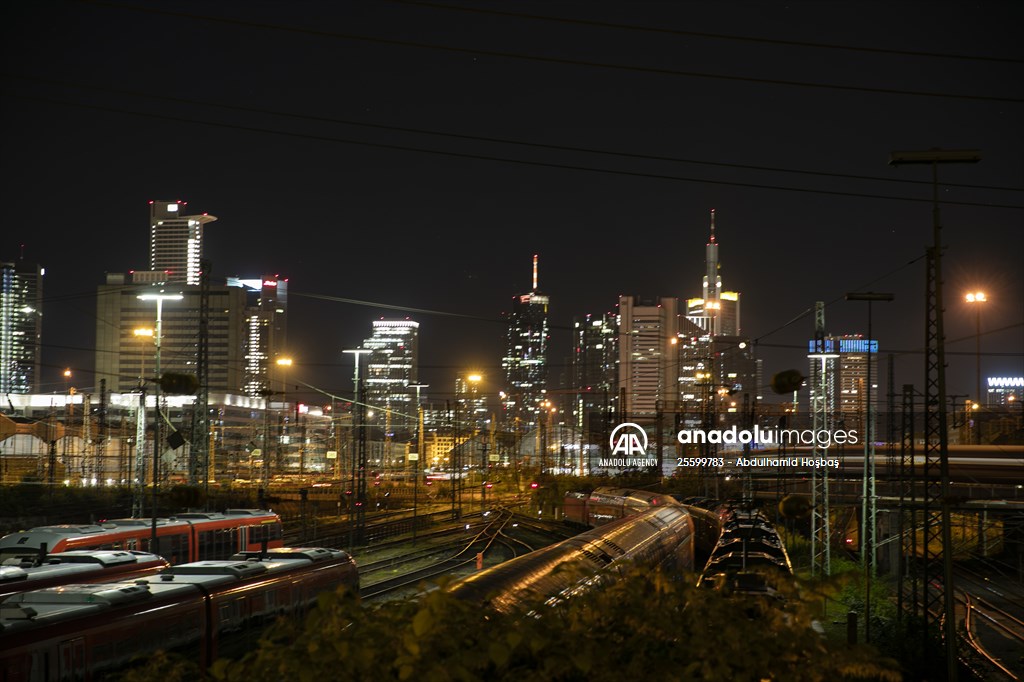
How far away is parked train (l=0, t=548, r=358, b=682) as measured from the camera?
11188mm

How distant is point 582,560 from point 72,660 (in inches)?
323

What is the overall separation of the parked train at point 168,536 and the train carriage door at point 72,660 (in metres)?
6.97

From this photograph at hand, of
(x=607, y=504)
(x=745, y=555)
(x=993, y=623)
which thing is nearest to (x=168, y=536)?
(x=745, y=555)

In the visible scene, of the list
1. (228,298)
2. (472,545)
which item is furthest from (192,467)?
(228,298)

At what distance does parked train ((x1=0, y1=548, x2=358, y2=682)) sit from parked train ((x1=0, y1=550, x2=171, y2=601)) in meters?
1.39

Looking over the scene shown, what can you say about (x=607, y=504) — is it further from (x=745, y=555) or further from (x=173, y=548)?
(x=173, y=548)

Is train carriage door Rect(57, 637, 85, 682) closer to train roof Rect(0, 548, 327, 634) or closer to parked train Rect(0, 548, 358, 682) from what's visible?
parked train Rect(0, 548, 358, 682)

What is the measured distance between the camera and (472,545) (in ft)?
129

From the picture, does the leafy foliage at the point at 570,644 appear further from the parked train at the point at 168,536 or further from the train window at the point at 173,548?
the train window at the point at 173,548

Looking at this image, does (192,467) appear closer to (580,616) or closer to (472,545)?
(472,545)

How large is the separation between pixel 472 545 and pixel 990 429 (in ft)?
223

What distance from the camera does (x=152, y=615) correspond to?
13.2 meters

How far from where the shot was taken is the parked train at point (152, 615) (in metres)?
11.2

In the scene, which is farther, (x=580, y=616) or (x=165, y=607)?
(x=165, y=607)
